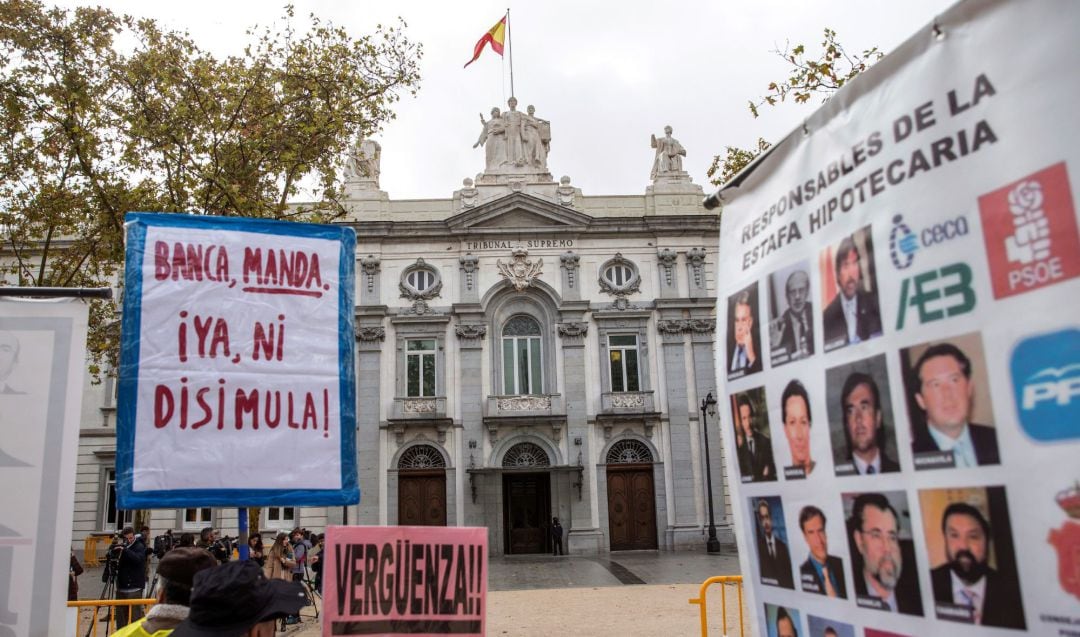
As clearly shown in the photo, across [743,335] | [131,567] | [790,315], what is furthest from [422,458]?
[790,315]

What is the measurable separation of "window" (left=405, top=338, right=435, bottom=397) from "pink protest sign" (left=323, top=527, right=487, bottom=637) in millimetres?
23695

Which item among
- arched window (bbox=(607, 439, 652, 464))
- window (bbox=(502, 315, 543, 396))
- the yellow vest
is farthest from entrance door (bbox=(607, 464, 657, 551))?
the yellow vest

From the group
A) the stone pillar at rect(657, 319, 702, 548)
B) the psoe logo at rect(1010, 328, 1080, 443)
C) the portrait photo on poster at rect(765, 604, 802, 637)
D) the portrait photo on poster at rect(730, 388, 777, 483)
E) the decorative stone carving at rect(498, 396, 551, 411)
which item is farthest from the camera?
the decorative stone carving at rect(498, 396, 551, 411)

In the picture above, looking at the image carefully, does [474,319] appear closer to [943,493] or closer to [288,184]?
[288,184]

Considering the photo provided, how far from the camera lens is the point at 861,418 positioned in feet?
8.59

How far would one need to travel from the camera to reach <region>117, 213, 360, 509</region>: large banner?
453 cm

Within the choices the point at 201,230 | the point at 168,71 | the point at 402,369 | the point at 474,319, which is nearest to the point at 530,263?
the point at 474,319

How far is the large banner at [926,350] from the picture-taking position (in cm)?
209

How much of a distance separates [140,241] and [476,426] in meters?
23.8

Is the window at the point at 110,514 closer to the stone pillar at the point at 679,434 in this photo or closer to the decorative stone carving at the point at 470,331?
the decorative stone carving at the point at 470,331

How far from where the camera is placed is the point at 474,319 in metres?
29.1

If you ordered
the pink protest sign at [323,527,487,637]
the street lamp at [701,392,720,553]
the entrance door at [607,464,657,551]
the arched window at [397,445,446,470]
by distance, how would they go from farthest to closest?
the arched window at [397,445,446,470], the entrance door at [607,464,657,551], the street lamp at [701,392,720,553], the pink protest sign at [323,527,487,637]

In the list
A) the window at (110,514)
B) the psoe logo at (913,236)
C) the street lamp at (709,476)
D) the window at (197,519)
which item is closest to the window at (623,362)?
the street lamp at (709,476)

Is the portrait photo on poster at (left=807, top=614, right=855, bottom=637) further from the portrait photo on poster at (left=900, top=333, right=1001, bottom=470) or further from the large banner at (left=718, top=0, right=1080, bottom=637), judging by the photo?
the portrait photo on poster at (left=900, top=333, right=1001, bottom=470)
